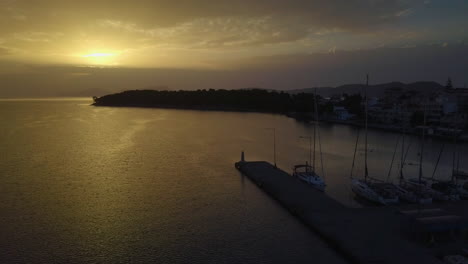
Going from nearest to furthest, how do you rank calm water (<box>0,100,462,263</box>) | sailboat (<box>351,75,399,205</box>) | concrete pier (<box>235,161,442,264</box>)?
concrete pier (<box>235,161,442,264</box>), calm water (<box>0,100,462,263</box>), sailboat (<box>351,75,399,205</box>)

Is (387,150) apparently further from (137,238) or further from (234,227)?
(137,238)

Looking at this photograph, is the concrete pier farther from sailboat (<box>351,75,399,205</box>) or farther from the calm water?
sailboat (<box>351,75,399,205</box>)

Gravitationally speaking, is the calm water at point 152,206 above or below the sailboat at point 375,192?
below

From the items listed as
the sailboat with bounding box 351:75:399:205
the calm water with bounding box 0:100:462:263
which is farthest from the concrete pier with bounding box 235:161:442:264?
the sailboat with bounding box 351:75:399:205

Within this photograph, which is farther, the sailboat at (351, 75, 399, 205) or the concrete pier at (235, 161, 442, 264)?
the sailboat at (351, 75, 399, 205)

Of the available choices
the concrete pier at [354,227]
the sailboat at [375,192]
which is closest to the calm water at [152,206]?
the concrete pier at [354,227]

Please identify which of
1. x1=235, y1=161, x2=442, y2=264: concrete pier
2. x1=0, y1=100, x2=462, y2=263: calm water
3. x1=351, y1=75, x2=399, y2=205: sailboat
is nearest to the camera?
x1=235, y1=161, x2=442, y2=264: concrete pier

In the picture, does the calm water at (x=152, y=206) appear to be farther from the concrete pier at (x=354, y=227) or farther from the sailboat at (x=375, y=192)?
the sailboat at (x=375, y=192)

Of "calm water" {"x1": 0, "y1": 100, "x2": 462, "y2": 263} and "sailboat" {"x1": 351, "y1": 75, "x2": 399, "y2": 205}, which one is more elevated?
"sailboat" {"x1": 351, "y1": 75, "x2": 399, "y2": 205}
